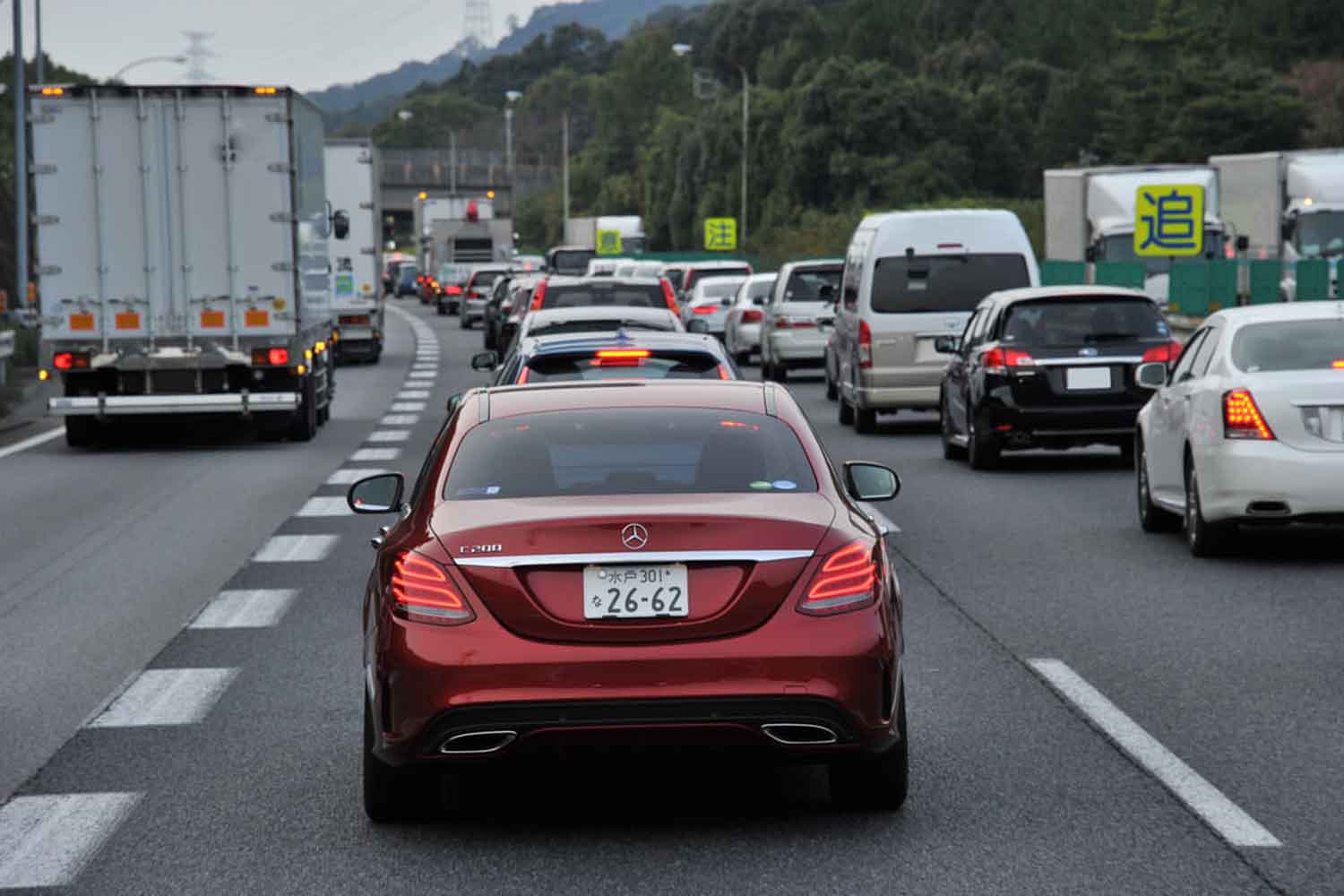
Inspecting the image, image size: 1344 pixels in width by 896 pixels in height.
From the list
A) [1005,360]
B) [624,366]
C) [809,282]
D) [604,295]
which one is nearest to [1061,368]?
[1005,360]

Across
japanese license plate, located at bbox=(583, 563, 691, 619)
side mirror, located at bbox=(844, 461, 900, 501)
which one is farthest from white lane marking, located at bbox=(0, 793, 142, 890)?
side mirror, located at bbox=(844, 461, 900, 501)

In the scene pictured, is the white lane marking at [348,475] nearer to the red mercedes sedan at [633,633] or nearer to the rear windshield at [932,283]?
the rear windshield at [932,283]

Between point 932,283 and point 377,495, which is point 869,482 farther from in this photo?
point 932,283

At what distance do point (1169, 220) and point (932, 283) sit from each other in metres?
14.7

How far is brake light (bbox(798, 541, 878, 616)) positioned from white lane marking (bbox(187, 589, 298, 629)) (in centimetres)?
523

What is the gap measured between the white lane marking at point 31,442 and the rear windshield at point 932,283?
8301mm

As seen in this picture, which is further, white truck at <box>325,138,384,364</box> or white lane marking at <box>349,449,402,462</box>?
white truck at <box>325,138,384,364</box>

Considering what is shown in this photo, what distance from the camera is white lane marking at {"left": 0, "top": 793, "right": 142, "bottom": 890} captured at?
6.45 m

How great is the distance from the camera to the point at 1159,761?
782 centimetres

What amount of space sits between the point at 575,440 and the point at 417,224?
296 feet

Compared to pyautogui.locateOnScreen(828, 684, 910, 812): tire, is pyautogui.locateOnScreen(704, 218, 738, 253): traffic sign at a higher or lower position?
higher

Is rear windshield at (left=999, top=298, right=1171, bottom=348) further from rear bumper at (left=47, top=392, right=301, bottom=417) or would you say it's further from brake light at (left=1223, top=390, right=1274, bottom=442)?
rear bumper at (left=47, top=392, right=301, bottom=417)

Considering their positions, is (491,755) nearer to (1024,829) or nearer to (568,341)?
(1024,829)

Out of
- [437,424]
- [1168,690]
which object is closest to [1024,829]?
[1168,690]
